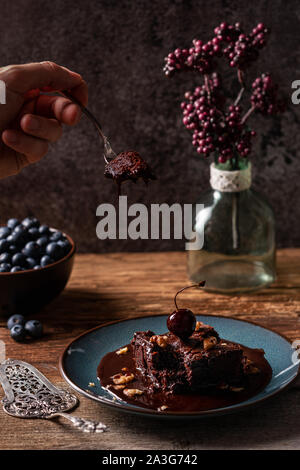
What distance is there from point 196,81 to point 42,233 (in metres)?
0.71

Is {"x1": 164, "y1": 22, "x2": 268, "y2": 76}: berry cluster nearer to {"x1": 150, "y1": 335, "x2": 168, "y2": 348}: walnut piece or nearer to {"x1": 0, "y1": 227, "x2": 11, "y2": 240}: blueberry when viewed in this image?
{"x1": 0, "y1": 227, "x2": 11, "y2": 240}: blueberry

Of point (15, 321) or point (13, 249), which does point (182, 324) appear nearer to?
point (15, 321)

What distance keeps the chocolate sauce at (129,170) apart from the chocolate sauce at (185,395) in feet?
1.29

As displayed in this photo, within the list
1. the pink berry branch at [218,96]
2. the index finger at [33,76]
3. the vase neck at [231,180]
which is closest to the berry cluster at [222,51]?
the pink berry branch at [218,96]

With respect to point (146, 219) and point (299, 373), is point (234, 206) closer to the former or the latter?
point (146, 219)

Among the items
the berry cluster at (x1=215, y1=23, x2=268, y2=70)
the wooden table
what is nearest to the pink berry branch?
the berry cluster at (x1=215, y1=23, x2=268, y2=70)

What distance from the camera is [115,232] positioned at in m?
2.27

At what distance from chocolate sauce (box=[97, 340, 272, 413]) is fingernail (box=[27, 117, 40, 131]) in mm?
546

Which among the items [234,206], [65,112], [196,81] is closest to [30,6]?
[196,81]

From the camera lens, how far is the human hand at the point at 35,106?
4.75 ft

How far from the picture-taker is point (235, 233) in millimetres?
1913

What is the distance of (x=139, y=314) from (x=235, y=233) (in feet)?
1.25

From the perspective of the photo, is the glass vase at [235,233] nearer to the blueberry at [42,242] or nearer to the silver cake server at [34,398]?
the blueberry at [42,242]

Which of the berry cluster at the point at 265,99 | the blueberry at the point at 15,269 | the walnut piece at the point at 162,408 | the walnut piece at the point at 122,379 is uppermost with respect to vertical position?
the berry cluster at the point at 265,99
